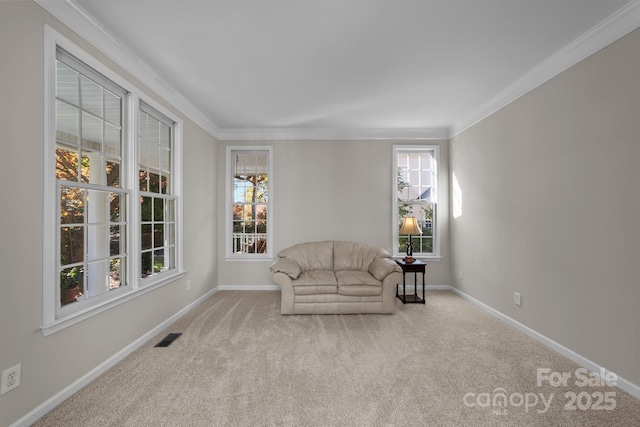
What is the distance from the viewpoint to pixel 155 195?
3213 mm

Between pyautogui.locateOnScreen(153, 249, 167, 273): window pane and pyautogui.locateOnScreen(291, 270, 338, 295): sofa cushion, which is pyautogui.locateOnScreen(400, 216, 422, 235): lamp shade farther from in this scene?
pyautogui.locateOnScreen(153, 249, 167, 273): window pane

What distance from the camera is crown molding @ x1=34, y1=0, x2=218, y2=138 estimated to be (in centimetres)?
200

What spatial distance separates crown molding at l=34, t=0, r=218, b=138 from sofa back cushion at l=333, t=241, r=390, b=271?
3.01 meters

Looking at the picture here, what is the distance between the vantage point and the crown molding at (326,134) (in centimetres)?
497

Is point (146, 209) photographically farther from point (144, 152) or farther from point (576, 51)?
point (576, 51)

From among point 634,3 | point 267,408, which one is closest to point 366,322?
point 267,408

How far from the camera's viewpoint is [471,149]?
4270 mm

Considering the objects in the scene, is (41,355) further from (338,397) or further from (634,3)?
(634,3)

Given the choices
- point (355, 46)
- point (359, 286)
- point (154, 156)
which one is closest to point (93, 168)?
point (154, 156)

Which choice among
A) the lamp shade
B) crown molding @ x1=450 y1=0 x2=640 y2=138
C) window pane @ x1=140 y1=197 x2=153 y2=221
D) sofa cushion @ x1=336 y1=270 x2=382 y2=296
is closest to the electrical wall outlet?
window pane @ x1=140 y1=197 x2=153 y2=221

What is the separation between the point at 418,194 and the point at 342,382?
3673 millimetres

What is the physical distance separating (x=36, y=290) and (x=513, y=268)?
14.3ft

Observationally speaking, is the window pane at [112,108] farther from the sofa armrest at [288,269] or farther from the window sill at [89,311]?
the sofa armrest at [288,269]

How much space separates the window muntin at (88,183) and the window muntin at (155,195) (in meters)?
0.29
